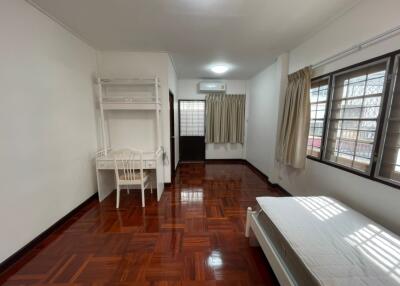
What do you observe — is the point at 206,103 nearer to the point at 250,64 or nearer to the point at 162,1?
the point at 250,64

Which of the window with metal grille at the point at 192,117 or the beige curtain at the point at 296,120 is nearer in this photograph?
the beige curtain at the point at 296,120

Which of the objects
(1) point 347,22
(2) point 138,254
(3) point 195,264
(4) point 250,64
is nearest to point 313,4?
(1) point 347,22

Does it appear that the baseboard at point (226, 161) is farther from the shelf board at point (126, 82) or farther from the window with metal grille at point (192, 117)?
the shelf board at point (126, 82)

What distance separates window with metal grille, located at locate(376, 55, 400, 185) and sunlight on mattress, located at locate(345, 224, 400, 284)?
1.62ft

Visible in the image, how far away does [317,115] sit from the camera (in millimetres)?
2449

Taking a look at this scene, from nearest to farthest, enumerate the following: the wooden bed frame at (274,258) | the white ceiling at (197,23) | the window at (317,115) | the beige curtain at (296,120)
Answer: the wooden bed frame at (274,258)
the white ceiling at (197,23)
the window at (317,115)
the beige curtain at (296,120)

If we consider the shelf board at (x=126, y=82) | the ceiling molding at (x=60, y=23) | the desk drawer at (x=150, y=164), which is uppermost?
the ceiling molding at (x=60, y=23)

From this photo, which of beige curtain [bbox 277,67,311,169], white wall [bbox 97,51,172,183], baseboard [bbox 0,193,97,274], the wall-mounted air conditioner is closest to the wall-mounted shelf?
white wall [bbox 97,51,172,183]

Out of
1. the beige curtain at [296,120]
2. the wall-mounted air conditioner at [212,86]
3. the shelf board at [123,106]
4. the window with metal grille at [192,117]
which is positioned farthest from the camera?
the window with metal grille at [192,117]

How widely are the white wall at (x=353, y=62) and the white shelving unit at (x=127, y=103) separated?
2377 mm

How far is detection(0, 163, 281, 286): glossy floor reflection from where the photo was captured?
58.9 inches

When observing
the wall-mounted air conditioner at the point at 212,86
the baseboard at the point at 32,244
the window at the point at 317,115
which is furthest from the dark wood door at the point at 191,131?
the baseboard at the point at 32,244

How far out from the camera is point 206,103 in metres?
5.11

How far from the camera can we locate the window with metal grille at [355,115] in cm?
166
